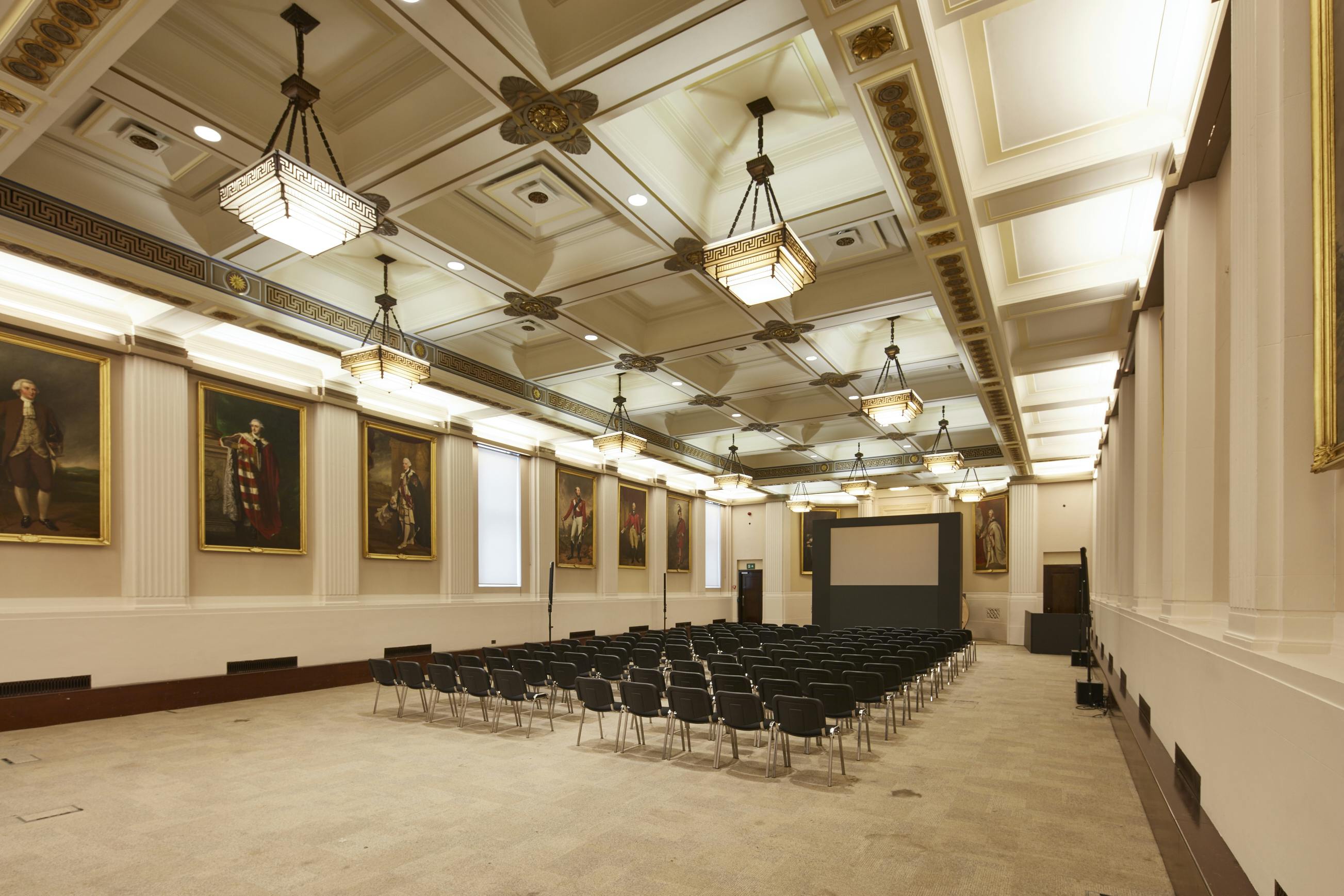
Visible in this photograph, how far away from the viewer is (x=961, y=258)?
24.7ft

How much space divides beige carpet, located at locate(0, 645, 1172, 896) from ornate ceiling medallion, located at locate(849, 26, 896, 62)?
16.8 ft

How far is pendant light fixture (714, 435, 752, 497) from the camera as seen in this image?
17734 millimetres

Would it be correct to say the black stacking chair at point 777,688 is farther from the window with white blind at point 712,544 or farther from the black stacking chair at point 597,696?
the window with white blind at point 712,544

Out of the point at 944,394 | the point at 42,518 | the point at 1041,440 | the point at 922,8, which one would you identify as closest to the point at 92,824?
the point at 42,518

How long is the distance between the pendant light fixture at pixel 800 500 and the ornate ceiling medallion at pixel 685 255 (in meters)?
15.0

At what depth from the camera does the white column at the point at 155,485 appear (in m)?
9.27

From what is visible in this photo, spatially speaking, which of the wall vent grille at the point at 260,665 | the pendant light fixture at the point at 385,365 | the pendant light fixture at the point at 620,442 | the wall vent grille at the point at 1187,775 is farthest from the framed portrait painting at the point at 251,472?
the wall vent grille at the point at 1187,775

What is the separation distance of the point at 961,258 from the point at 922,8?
3.60 metres

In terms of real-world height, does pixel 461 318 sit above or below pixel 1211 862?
above

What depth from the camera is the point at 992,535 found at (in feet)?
72.6

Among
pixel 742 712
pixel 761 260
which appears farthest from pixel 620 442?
pixel 761 260

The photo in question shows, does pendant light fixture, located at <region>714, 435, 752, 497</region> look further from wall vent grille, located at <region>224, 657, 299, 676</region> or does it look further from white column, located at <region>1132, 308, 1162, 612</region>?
white column, located at <region>1132, 308, 1162, 612</region>

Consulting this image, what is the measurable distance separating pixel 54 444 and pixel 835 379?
38.5ft

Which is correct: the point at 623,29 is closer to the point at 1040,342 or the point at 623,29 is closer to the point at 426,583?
the point at 1040,342
